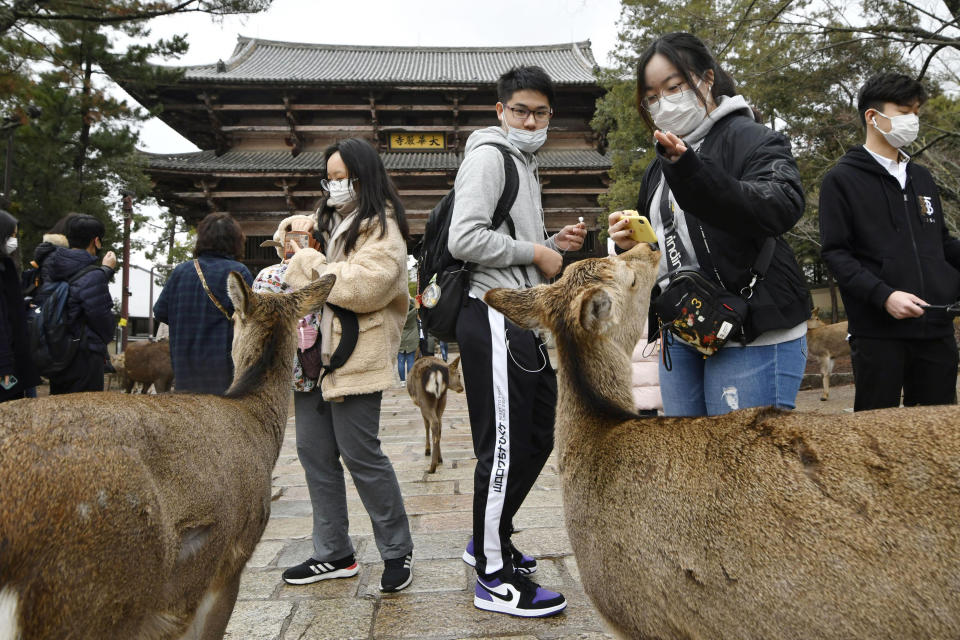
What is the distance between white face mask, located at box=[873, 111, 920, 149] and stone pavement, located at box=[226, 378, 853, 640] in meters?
2.63

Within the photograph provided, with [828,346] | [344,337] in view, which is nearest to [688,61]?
[344,337]

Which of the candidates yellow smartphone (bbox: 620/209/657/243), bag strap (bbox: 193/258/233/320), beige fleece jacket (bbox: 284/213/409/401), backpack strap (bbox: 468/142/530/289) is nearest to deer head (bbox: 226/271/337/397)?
beige fleece jacket (bbox: 284/213/409/401)

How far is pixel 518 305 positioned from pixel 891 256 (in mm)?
1867

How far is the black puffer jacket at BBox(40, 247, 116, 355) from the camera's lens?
478cm

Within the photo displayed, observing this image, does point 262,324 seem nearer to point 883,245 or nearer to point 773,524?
point 773,524

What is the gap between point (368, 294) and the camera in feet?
10.4

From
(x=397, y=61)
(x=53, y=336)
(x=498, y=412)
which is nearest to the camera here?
(x=498, y=412)

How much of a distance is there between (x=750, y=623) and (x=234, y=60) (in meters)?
29.1

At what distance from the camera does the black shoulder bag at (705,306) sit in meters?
2.19

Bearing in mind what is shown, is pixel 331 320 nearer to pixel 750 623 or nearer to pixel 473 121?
pixel 750 623

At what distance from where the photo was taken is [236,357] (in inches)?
112

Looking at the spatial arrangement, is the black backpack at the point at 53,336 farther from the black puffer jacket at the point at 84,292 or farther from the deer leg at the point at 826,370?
the deer leg at the point at 826,370

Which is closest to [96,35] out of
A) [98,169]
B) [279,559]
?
[98,169]

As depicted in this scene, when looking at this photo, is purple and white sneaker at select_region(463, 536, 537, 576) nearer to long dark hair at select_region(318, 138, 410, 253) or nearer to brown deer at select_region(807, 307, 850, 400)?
long dark hair at select_region(318, 138, 410, 253)
